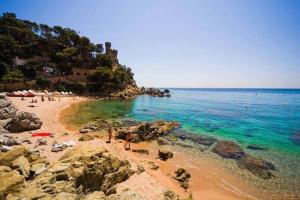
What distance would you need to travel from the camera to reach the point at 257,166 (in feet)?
51.8

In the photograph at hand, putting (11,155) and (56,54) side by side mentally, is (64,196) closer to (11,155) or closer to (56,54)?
(11,155)

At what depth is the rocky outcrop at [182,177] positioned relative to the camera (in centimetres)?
1223

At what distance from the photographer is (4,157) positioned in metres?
9.89

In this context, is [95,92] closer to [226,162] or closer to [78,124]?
[78,124]

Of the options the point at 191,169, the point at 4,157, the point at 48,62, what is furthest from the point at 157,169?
the point at 48,62

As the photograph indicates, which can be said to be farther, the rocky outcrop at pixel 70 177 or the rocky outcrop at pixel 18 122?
the rocky outcrop at pixel 18 122

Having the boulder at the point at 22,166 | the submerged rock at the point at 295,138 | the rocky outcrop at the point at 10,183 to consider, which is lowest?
the submerged rock at the point at 295,138

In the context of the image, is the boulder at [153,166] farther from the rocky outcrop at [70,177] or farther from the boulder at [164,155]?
the rocky outcrop at [70,177]

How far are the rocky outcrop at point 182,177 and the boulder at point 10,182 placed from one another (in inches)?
337

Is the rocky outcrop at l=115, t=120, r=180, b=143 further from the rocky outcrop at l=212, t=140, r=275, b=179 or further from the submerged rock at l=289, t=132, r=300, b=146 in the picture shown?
the submerged rock at l=289, t=132, r=300, b=146

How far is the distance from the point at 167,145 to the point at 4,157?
536 inches

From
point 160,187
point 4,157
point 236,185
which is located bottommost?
point 236,185

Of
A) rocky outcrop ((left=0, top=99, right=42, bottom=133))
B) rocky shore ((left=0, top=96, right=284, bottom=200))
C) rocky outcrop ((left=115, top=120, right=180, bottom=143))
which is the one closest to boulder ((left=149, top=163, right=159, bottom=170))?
rocky shore ((left=0, top=96, right=284, bottom=200))

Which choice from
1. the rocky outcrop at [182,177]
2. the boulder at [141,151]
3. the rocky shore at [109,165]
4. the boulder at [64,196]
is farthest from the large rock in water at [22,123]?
the boulder at [64,196]
